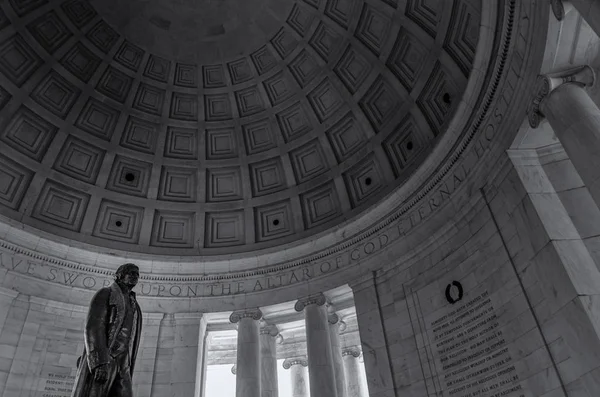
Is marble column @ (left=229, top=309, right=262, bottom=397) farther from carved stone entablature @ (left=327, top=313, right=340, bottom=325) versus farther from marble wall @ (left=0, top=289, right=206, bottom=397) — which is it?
carved stone entablature @ (left=327, top=313, right=340, bottom=325)

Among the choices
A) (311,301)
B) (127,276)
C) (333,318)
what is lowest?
(127,276)

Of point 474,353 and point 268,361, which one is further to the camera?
point 268,361

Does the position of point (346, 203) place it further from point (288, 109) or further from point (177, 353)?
point (177, 353)

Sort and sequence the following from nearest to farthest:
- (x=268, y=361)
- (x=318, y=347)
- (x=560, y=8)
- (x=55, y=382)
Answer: (x=560, y=8)
(x=55, y=382)
(x=318, y=347)
(x=268, y=361)

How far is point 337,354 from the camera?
1552 cm

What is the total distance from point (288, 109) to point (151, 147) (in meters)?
6.61

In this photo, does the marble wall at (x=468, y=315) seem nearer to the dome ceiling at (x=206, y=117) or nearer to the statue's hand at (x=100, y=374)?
the dome ceiling at (x=206, y=117)

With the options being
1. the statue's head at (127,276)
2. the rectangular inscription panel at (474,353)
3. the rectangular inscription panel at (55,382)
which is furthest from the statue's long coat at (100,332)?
the rectangular inscription panel at (55,382)

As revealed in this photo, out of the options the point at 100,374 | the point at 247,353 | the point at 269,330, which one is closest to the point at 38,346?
the point at 247,353

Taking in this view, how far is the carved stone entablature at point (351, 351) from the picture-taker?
821 inches

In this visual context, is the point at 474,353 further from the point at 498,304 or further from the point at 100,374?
the point at 100,374

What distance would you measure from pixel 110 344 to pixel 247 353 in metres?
9.57

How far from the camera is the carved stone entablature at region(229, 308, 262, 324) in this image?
16578mm

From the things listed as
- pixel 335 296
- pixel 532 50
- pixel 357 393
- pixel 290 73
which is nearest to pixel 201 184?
pixel 290 73
